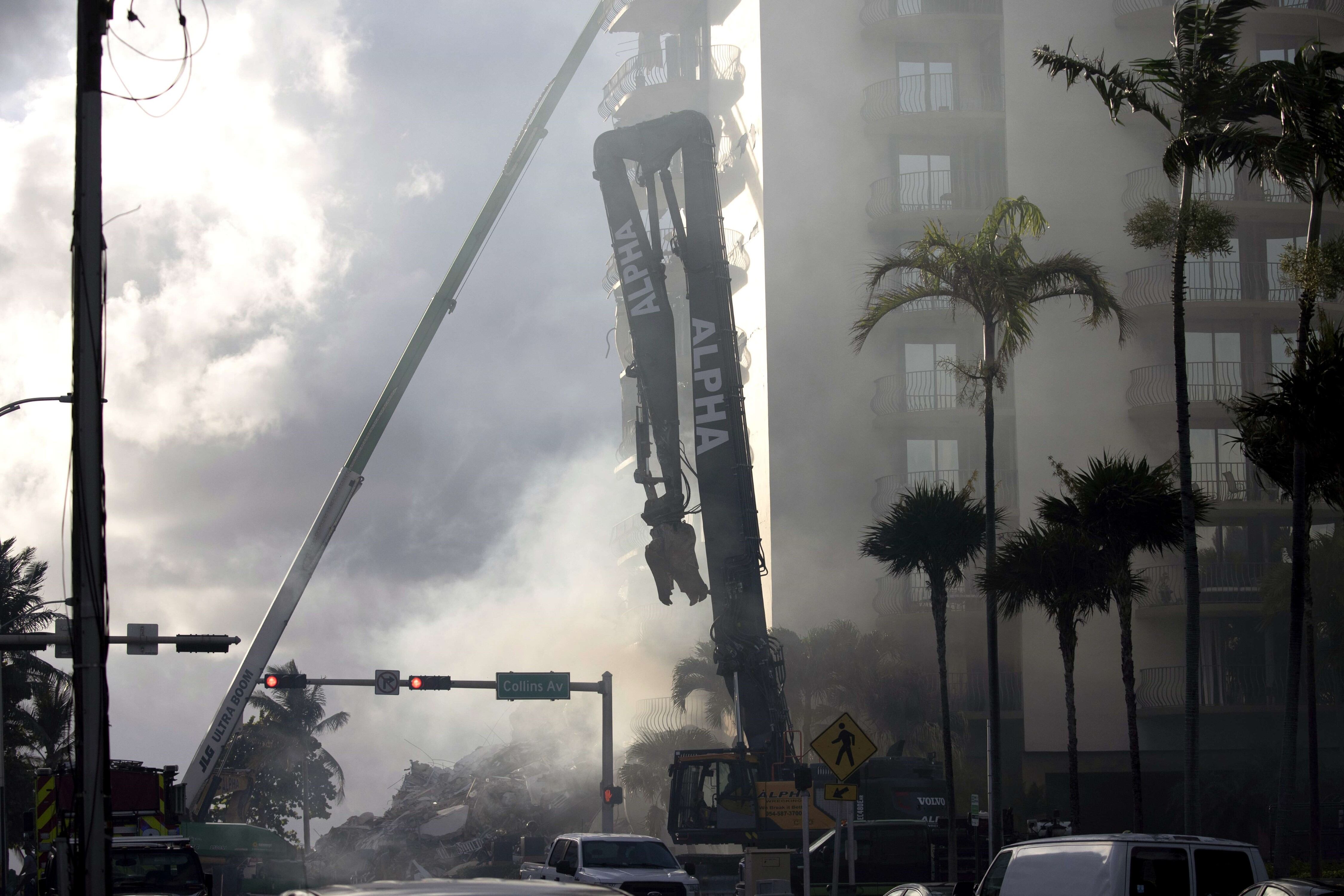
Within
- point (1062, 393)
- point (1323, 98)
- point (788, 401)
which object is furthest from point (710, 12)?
point (1323, 98)

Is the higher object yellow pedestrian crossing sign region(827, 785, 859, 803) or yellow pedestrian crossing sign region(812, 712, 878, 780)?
yellow pedestrian crossing sign region(812, 712, 878, 780)

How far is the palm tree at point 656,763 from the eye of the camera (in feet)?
178

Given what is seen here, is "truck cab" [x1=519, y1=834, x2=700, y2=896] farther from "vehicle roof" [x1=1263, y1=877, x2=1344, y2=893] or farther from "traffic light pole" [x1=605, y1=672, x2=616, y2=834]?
"traffic light pole" [x1=605, y1=672, x2=616, y2=834]

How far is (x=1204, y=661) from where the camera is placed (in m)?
46.8

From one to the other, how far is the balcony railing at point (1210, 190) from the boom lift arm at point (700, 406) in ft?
85.7

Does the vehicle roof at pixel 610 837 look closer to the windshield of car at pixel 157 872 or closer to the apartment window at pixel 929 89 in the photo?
the windshield of car at pixel 157 872

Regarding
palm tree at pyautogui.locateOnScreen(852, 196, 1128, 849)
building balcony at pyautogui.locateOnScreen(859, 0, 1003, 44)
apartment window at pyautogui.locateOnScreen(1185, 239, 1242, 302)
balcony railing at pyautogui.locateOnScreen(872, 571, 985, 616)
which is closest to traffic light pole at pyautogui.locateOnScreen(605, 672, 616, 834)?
palm tree at pyautogui.locateOnScreen(852, 196, 1128, 849)

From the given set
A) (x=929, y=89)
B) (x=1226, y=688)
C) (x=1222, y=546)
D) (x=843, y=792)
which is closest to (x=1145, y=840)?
(x=843, y=792)

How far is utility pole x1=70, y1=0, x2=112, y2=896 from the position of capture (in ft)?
33.8

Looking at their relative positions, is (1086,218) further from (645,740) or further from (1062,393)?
(645,740)

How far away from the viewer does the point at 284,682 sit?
118 ft

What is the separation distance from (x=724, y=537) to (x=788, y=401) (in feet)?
90.4

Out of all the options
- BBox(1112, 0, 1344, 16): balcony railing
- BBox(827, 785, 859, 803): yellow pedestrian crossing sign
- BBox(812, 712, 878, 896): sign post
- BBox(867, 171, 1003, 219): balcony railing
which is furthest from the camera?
BBox(867, 171, 1003, 219): balcony railing

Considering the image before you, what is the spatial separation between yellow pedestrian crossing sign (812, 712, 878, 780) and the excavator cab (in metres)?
6.53
